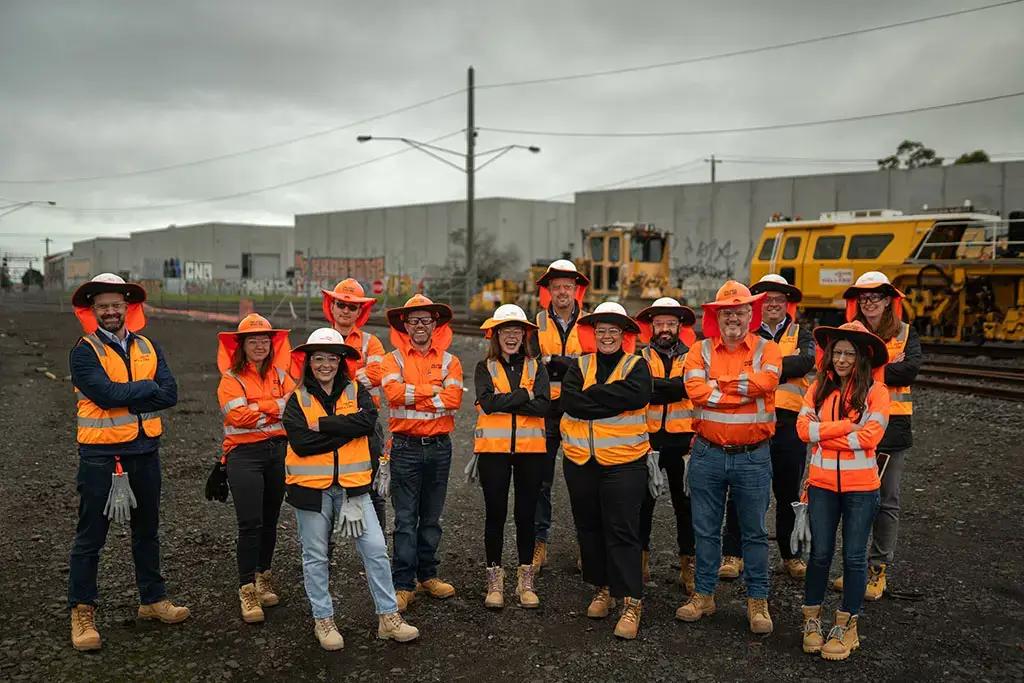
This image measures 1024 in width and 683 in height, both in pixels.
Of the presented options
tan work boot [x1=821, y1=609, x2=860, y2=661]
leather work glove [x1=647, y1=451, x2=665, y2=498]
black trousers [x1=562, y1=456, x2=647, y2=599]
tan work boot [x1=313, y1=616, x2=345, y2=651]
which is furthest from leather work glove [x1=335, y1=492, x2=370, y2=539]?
tan work boot [x1=821, y1=609, x2=860, y2=661]

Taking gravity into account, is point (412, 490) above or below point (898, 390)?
below

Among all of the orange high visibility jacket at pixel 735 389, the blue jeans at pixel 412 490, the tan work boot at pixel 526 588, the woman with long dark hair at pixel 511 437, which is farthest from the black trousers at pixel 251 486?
the orange high visibility jacket at pixel 735 389

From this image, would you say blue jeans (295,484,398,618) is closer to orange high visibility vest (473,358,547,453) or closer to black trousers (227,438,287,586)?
black trousers (227,438,287,586)

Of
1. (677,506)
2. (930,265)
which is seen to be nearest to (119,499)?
(677,506)

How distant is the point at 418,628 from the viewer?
5.36 metres

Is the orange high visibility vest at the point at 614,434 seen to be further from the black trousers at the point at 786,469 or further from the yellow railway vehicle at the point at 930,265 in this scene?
the yellow railway vehicle at the point at 930,265

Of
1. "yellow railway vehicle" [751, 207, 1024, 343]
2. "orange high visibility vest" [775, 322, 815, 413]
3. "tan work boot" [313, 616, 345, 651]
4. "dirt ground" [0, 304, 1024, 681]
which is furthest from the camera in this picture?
"yellow railway vehicle" [751, 207, 1024, 343]

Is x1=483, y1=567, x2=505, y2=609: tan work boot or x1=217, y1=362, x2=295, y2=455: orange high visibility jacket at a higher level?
x1=217, y1=362, x2=295, y2=455: orange high visibility jacket

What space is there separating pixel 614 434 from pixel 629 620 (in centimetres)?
115

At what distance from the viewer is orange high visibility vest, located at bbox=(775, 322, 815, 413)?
19.3ft

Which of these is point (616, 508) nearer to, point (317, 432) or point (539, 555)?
point (539, 555)

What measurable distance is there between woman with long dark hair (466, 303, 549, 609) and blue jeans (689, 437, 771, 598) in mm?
1050

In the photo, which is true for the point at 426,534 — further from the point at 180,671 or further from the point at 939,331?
the point at 939,331

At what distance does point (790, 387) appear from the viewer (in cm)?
596
